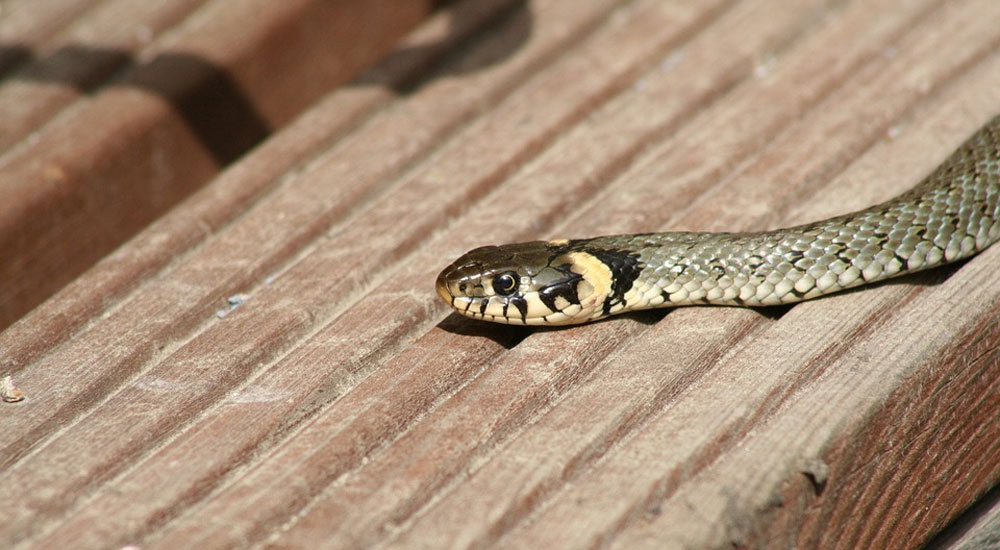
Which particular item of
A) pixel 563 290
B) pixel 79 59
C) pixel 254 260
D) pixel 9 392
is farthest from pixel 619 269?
pixel 79 59

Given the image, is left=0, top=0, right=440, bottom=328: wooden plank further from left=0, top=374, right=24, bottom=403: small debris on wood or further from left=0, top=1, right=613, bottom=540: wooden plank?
left=0, top=374, right=24, bottom=403: small debris on wood

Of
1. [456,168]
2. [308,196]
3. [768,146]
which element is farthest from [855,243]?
[308,196]


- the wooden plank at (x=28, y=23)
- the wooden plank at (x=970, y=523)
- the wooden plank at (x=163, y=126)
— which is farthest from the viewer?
the wooden plank at (x=28, y=23)

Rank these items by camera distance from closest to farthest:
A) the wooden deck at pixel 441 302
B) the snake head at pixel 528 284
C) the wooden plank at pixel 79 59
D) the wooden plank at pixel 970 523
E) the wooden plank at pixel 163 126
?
the wooden deck at pixel 441 302 < the wooden plank at pixel 970 523 < the snake head at pixel 528 284 < the wooden plank at pixel 163 126 < the wooden plank at pixel 79 59

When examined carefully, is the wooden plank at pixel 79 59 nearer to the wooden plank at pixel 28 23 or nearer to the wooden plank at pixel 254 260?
the wooden plank at pixel 28 23

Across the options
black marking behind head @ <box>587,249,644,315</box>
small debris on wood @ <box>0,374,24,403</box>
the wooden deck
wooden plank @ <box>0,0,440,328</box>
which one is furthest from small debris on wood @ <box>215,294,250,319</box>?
black marking behind head @ <box>587,249,644,315</box>

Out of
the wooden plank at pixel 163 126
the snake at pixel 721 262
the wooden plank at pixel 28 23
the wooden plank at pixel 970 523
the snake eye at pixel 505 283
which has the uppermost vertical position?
the wooden plank at pixel 28 23

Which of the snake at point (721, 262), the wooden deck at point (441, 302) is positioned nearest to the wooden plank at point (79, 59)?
the wooden deck at point (441, 302)

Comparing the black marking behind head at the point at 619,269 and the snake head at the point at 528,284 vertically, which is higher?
the snake head at the point at 528,284

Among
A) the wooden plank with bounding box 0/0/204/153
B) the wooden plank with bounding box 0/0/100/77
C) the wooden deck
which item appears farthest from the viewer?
the wooden plank with bounding box 0/0/100/77
